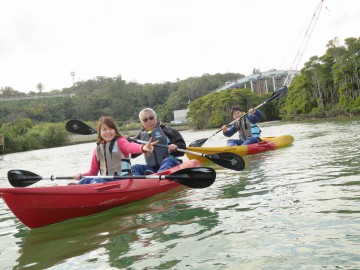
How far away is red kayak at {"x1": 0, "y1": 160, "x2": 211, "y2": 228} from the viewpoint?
389 cm

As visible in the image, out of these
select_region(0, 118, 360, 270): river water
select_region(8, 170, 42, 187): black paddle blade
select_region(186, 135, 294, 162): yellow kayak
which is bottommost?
select_region(0, 118, 360, 270): river water

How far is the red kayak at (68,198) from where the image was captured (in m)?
3.89

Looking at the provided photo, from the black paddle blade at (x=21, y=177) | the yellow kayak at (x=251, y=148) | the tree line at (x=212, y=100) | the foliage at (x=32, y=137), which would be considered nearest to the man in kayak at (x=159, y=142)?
the black paddle blade at (x=21, y=177)

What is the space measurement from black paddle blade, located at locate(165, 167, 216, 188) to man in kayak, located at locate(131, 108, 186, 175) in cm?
98

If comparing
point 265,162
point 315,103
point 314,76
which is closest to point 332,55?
point 314,76

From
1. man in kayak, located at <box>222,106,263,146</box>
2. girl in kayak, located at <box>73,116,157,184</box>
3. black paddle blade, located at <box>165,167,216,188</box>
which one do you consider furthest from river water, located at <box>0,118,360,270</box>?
man in kayak, located at <box>222,106,263,146</box>

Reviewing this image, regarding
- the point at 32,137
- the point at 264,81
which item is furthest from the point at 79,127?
the point at 264,81

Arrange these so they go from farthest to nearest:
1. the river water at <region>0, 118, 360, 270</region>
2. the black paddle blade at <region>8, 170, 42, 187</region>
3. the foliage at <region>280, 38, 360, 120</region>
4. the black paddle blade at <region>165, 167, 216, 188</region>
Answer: the foliage at <region>280, 38, 360, 120</region>
the black paddle blade at <region>8, 170, 42, 187</region>
the black paddle blade at <region>165, 167, 216, 188</region>
the river water at <region>0, 118, 360, 270</region>

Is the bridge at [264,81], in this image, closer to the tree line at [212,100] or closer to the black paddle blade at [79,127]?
the tree line at [212,100]

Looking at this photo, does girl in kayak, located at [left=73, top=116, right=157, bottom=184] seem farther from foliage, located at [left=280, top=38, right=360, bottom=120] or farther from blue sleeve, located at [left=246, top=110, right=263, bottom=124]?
foliage, located at [left=280, top=38, right=360, bottom=120]

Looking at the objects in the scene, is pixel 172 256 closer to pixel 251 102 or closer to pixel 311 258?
pixel 311 258

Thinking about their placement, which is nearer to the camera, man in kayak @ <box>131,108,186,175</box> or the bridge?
man in kayak @ <box>131,108,186,175</box>

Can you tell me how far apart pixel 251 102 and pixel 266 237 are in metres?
46.8

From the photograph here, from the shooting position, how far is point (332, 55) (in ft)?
125
